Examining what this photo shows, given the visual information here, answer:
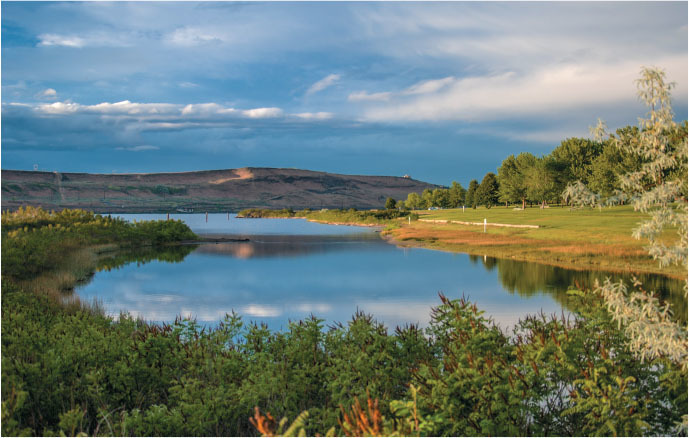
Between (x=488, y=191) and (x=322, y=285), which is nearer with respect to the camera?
(x=322, y=285)

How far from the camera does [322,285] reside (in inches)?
1444

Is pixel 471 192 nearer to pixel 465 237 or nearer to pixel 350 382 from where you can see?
pixel 465 237

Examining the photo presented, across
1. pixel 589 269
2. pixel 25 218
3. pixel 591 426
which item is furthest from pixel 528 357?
pixel 25 218

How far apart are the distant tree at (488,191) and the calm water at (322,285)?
78646mm

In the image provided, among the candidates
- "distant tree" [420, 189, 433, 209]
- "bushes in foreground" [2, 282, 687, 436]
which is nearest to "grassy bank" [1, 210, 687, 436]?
"bushes in foreground" [2, 282, 687, 436]

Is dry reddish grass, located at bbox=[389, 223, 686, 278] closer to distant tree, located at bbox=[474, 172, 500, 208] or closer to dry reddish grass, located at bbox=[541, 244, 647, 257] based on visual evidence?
dry reddish grass, located at bbox=[541, 244, 647, 257]

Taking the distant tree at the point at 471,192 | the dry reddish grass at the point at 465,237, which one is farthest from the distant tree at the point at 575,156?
the dry reddish grass at the point at 465,237

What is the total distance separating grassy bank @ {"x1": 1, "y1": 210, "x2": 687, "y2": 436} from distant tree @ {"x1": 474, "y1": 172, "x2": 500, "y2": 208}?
121523 mm

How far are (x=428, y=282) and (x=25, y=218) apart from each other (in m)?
35.1

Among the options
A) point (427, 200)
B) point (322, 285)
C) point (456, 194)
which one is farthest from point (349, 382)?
point (427, 200)

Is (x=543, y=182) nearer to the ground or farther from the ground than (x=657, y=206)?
farther from the ground

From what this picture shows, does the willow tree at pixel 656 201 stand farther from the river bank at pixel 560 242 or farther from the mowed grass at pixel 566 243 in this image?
the river bank at pixel 560 242

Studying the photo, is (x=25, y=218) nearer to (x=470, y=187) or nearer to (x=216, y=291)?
(x=216, y=291)

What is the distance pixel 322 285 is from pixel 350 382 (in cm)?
2769
